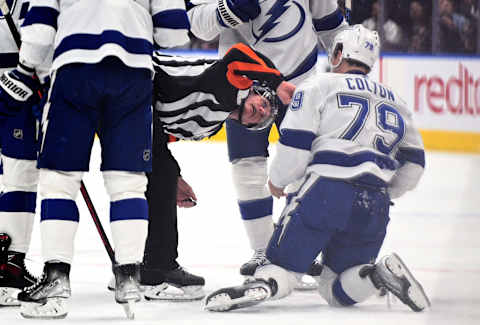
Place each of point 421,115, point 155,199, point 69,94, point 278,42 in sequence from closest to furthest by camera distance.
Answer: point 69,94 < point 155,199 < point 278,42 < point 421,115

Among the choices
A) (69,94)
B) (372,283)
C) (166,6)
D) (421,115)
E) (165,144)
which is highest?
(166,6)

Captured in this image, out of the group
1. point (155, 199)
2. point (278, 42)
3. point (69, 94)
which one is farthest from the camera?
point (278, 42)

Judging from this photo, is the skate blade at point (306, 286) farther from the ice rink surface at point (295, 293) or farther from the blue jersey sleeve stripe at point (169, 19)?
the blue jersey sleeve stripe at point (169, 19)

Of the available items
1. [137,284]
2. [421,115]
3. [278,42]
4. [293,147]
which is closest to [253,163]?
[278,42]

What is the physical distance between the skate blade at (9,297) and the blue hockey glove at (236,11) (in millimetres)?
1288

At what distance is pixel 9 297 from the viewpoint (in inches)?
146

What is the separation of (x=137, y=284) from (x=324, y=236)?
611 mm

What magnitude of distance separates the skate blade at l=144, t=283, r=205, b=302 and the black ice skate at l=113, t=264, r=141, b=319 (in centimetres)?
43

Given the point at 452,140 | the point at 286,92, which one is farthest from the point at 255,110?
the point at 452,140

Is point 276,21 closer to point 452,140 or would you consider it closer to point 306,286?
point 306,286

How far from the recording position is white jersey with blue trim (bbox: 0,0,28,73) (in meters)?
3.70

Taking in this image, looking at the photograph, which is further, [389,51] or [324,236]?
[389,51]

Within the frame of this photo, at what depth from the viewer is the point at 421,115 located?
9.66m

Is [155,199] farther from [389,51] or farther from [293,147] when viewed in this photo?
[389,51]
